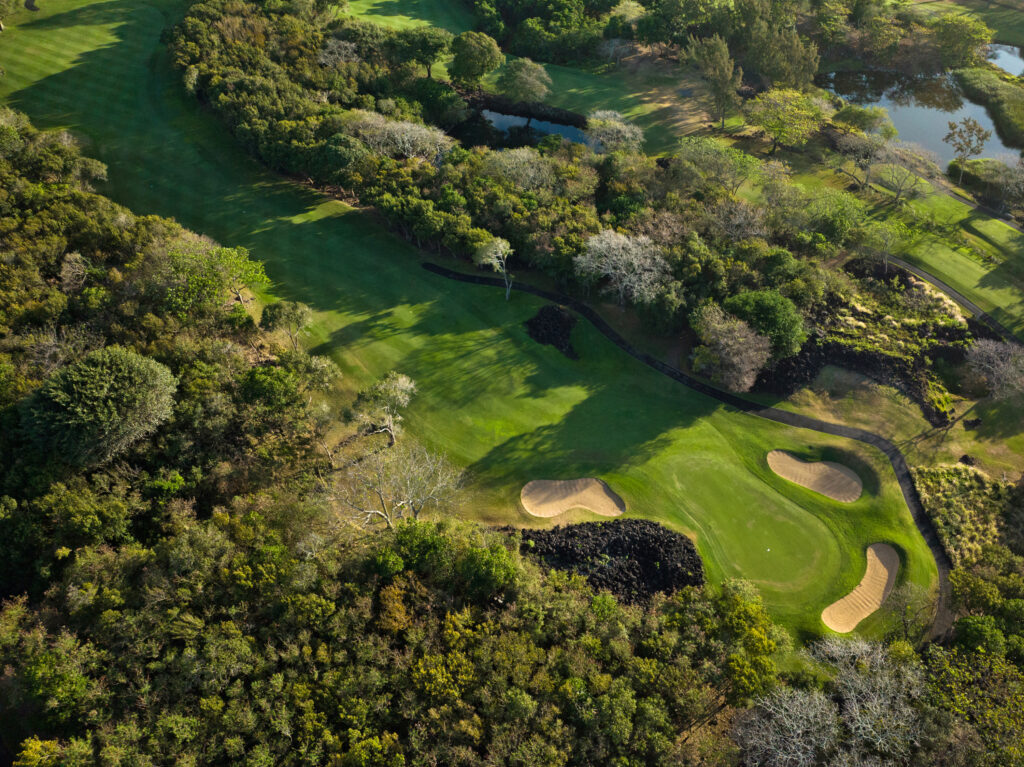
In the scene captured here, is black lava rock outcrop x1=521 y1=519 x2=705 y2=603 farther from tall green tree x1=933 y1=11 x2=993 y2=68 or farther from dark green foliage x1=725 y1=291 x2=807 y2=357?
tall green tree x1=933 y1=11 x2=993 y2=68

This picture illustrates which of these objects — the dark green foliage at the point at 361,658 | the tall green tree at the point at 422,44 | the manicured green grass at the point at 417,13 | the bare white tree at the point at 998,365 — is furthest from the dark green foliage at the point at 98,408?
the manicured green grass at the point at 417,13

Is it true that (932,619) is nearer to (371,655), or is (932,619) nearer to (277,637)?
(371,655)

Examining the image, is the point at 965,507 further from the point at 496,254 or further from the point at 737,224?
the point at 496,254

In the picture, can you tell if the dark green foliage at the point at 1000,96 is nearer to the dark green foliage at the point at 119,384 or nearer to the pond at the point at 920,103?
the pond at the point at 920,103

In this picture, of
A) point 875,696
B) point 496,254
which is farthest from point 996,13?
point 875,696

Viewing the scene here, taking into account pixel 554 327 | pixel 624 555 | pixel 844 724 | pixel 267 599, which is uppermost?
pixel 554 327

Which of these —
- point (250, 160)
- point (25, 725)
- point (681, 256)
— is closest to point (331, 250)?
point (250, 160)
